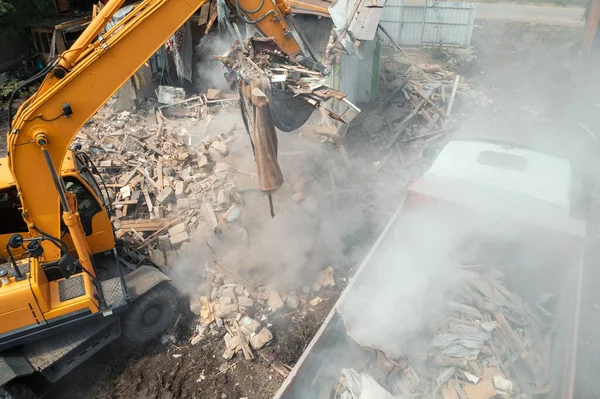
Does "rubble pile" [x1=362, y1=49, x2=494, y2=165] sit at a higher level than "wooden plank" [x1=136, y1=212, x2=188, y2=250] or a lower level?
higher

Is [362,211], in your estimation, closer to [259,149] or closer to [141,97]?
[259,149]

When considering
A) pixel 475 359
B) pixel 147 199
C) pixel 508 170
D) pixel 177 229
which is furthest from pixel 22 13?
pixel 475 359

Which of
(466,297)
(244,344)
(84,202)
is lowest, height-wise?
(244,344)

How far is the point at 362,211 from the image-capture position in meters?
9.79

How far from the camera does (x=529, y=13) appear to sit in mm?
23516

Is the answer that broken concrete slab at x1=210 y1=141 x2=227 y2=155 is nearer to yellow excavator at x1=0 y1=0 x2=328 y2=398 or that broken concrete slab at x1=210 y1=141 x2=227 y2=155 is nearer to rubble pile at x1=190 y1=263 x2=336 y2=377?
rubble pile at x1=190 y1=263 x2=336 y2=377

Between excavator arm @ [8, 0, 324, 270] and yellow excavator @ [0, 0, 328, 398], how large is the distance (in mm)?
12

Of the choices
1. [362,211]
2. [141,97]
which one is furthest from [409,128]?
[141,97]

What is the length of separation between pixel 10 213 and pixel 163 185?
14.1ft

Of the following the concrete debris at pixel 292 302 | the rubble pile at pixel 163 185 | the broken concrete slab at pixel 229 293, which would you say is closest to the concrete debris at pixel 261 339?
the concrete debris at pixel 292 302

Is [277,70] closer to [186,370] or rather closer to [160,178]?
[186,370]

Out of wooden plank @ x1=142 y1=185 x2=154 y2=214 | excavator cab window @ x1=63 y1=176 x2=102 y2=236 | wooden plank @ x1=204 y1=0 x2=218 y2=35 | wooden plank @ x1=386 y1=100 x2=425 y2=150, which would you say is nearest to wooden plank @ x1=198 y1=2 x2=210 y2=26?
wooden plank @ x1=204 y1=0 x2=218 y2=35

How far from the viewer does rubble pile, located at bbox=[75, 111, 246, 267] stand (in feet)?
28.8

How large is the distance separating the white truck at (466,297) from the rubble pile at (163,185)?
4.03 metres
